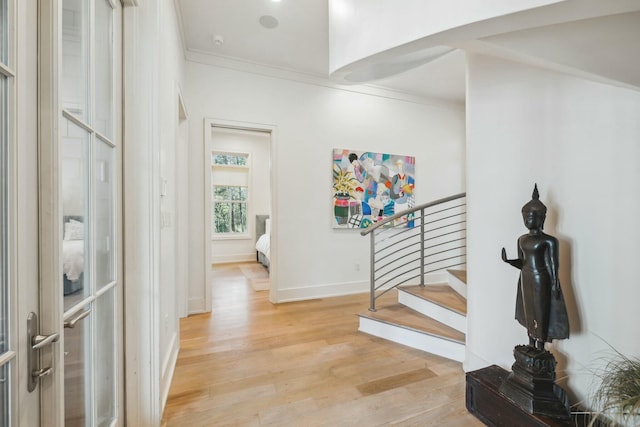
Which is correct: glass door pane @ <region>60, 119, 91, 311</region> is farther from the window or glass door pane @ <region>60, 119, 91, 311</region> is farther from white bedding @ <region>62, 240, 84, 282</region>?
the window

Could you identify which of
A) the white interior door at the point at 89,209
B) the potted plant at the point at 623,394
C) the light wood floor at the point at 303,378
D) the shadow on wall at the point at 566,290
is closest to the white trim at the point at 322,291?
the light wood floor at the point at 303,378

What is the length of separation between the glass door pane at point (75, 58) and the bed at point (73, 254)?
1.26ft

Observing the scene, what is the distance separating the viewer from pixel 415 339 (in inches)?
95.7

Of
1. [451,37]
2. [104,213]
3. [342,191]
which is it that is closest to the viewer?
[451,37]

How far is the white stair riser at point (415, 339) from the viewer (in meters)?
2.24

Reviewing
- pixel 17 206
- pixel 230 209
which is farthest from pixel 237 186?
pixel 17 206

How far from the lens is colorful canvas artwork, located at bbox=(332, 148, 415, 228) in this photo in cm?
379

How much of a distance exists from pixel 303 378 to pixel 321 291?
1722mm

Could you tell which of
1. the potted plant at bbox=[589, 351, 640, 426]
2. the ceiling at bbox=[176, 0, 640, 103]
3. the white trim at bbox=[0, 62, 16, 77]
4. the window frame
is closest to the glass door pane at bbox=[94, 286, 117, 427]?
the white trim at bbox=[0, 62, 16, 77]

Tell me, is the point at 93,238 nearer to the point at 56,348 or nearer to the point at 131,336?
the point at 56,348

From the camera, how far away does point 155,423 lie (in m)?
1.46

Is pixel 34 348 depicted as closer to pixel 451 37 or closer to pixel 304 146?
pixel 451 37

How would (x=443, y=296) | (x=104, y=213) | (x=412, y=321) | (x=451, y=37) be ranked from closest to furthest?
(x=451, y=37)
(x=104, y=213)
(x=412, y=321)
(x=443, y=296)

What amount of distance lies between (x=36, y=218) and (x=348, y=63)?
1.16m
